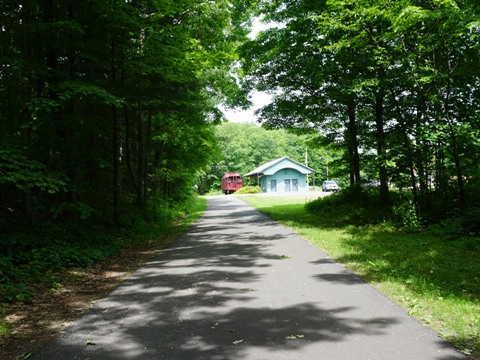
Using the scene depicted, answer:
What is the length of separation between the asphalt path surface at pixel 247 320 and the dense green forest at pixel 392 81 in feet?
20.7

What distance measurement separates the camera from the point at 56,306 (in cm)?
555

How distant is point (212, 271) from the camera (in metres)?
7.34

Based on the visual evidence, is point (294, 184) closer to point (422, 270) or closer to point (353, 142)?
point (353, 142)

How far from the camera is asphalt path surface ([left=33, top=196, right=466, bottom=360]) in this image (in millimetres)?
3736

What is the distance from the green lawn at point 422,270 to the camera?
4332mm

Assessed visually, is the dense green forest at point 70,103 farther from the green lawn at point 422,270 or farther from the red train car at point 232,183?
the red train car at point 232,183

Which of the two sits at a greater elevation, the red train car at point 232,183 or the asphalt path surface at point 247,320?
the red train car at point 232,183

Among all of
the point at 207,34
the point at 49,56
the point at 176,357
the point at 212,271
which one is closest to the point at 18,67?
the point at 49,56

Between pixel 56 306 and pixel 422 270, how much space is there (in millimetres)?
6412

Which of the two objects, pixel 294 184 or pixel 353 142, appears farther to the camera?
pixel 294 184

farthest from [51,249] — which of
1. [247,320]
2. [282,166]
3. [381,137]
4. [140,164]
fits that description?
[282,166]

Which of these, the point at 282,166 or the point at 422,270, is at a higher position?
the point at 282,166

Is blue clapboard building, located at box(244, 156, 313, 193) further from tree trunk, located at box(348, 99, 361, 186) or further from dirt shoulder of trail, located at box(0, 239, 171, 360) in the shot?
dirt shoulder of trail, located at box(0, 239, 171, 360)

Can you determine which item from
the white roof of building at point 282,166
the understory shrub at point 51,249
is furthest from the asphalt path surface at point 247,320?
the white roof of building at point 282,166
